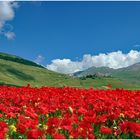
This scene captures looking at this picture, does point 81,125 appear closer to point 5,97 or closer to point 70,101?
point 70,101

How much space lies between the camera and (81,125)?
23.1 ft

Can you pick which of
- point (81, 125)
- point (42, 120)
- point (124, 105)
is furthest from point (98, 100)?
point (81, 125)

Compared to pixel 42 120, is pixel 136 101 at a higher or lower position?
higher

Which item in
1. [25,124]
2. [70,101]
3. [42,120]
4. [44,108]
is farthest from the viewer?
[70,101]

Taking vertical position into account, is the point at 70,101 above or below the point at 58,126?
above

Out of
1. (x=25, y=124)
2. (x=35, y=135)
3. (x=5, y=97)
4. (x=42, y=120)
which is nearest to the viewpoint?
(x=35, y=135)

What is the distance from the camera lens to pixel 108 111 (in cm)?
1039

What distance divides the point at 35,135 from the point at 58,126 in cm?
111

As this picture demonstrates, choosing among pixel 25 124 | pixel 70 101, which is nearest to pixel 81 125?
pixel 25 124

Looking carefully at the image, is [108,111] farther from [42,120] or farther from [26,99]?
[26,99]

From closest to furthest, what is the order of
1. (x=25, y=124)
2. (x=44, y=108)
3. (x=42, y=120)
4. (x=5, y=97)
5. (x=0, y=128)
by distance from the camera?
(x=0, y=128) → (x=25, y=124) → (x=44, y=108) → (x=42, y=120) → (x=5, y=97)

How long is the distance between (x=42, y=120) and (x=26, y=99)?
7.47 ft

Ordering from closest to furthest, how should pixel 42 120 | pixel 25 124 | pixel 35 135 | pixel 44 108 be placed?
pixel 35 135, pixel 25 124, pixel 44 108, pixel 42 120

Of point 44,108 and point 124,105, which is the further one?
point 124,105
